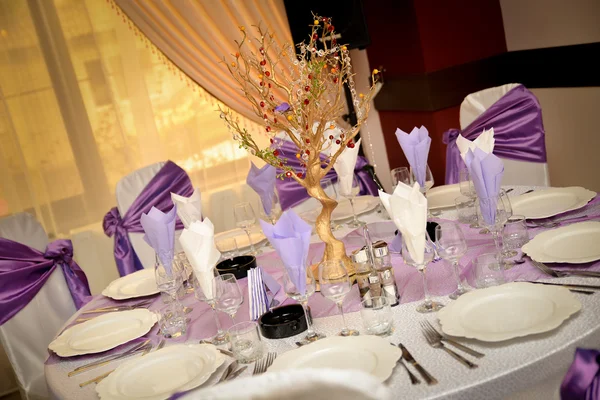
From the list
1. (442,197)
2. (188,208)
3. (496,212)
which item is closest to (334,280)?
(496,212)

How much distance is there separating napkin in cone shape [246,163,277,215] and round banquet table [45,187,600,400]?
59 cm

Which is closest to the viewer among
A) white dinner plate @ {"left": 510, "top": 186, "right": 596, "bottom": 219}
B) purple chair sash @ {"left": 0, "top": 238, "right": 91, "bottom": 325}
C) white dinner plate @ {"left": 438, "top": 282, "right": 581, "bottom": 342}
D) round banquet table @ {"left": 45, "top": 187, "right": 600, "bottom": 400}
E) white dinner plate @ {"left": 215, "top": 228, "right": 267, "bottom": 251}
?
round banquet table @ {"left": 45, "top": 187, "right": 600, "bottom": 400}

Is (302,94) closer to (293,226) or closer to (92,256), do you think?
(293,226)

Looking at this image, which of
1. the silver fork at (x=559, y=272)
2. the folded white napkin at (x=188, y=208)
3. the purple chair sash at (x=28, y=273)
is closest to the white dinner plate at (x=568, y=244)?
the silver fork at (x=559, y=272)

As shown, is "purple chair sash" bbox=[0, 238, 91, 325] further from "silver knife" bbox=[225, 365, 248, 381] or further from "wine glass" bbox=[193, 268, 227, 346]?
"silver knife" bbox=[225, 365, 248, 381]

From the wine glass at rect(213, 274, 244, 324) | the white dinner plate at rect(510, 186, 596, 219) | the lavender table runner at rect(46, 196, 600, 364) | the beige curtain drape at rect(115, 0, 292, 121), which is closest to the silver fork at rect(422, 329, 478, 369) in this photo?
the lavender table runner at rect(46, 196, 600, 364)

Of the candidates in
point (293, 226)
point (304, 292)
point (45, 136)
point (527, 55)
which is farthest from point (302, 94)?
point (527, 55)

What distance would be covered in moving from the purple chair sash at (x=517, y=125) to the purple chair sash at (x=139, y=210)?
1.32 metres

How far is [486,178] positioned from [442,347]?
629 millimetres

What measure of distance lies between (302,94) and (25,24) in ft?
9.60

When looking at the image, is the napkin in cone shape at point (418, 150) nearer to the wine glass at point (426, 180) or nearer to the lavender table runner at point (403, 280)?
the wine glass at point (426, 180)

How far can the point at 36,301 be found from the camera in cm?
307

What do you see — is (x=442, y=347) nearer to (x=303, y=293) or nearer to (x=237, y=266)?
(x=303, y=293)

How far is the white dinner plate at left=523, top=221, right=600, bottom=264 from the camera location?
187 centimetres
